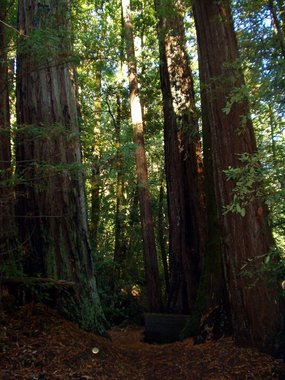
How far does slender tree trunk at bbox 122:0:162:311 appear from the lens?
11680 mm

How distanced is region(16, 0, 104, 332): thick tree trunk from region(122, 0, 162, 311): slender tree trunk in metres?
4.60

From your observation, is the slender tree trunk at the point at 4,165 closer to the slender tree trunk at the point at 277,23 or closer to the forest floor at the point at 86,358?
the forest floor at the point at 86,358

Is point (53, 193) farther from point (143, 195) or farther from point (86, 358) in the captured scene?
point (143, 195)

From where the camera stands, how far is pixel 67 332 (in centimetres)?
560

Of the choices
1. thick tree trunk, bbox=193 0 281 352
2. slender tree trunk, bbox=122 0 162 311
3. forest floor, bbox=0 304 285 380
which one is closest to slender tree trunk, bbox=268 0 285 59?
thick tree trunk, bbox=193 0 281 352

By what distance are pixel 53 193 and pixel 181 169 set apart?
4.75m

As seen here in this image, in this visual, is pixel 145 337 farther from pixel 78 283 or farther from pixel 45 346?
pixel 45 346

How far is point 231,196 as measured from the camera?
231 inches

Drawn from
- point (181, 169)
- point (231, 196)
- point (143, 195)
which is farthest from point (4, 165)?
point (143, 195)

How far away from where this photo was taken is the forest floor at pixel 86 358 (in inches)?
188

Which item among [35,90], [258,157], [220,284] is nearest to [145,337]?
[220,284]

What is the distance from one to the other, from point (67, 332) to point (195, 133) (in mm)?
6118

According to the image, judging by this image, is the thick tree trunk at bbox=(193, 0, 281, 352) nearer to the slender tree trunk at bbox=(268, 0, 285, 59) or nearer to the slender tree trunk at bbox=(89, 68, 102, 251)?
the slender tree trunk at bbox=(268, 0, 285, 59)

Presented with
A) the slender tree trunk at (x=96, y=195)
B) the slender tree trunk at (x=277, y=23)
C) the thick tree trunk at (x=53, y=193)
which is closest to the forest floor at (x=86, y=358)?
the thick tree trunk at (x=53, y=193)
